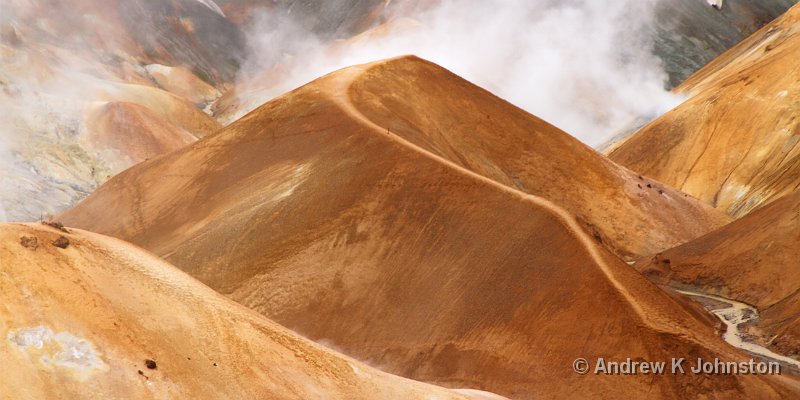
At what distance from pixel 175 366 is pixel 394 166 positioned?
2521 cm

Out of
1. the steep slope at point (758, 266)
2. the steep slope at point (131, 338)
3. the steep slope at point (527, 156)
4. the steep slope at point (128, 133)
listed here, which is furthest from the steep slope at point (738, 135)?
the steep slope at point (131, 338)

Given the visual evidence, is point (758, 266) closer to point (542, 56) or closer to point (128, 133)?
point (128, 133)

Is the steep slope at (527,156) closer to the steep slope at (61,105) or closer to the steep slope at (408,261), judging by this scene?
the steep slope at (408,261)

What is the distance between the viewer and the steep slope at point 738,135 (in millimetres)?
76625

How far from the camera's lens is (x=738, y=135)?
83500 mm

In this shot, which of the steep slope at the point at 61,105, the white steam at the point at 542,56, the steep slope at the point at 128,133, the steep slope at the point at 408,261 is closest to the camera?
the steep slope at the point at 408,261

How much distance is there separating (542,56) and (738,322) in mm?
75675

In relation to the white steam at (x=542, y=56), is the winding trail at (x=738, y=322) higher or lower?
lower

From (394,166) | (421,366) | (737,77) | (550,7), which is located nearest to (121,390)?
(421,366)

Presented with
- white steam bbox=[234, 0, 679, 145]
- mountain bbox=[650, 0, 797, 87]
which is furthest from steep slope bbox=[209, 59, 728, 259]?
mountain bbox=[650, 0, 797, 87]

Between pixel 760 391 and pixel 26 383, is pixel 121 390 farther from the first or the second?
pixel 760 391

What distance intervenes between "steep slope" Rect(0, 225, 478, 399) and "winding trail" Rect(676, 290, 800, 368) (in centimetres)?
1922

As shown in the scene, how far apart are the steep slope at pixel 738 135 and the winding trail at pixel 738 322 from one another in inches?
806

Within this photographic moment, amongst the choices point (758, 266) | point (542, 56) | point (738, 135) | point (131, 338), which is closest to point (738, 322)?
point (758, 266)
